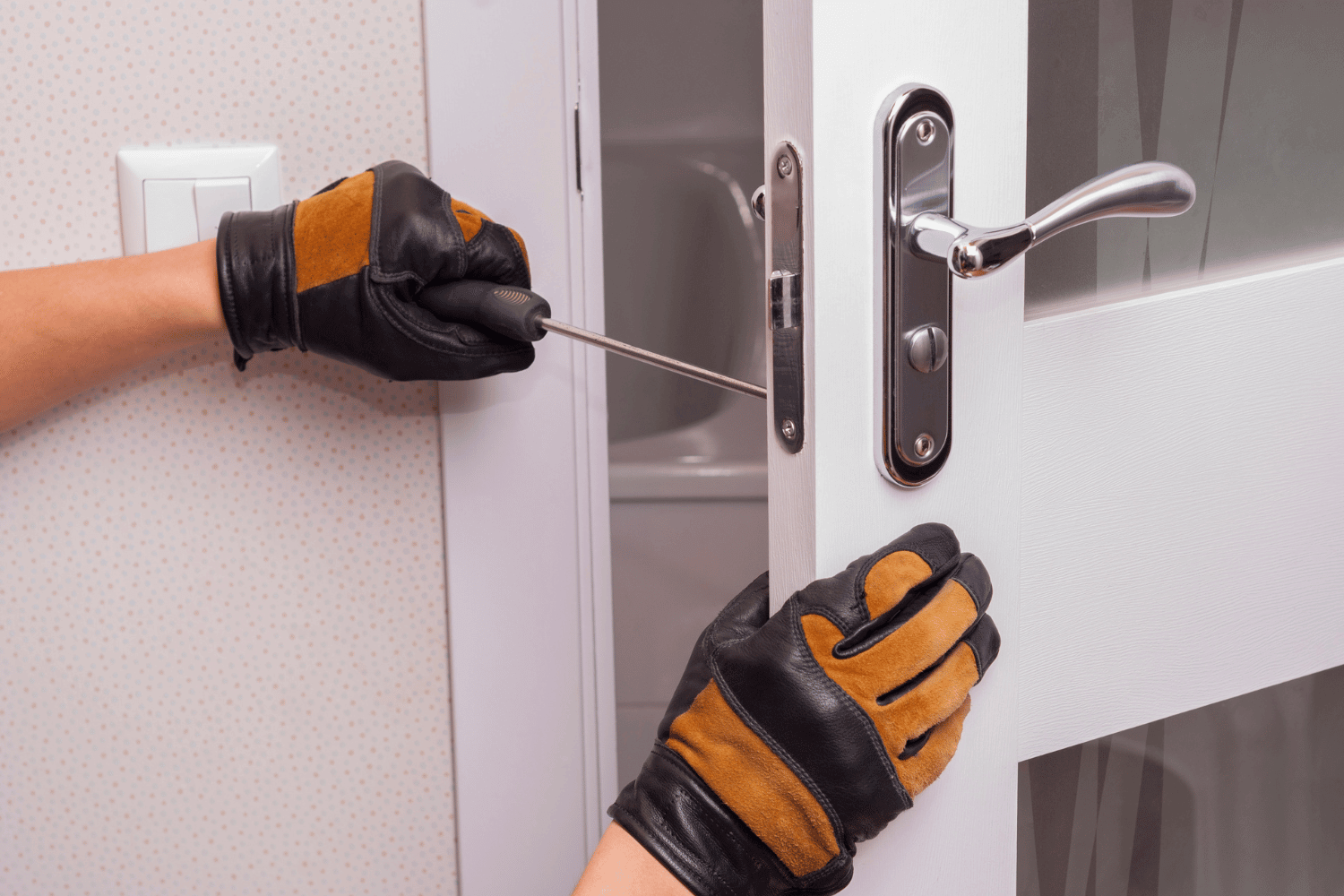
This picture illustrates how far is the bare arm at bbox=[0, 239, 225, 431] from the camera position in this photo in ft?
1.87

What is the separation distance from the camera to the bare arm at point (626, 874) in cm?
40

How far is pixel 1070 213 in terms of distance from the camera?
32cm

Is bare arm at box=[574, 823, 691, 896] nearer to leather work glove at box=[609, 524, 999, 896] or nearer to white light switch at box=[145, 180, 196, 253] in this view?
leather work glove at box=[609, 524, 999, 896]

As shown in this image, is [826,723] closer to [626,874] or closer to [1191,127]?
[626,874]

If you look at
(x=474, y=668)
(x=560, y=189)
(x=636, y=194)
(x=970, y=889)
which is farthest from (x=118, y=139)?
(x=636, y=194)

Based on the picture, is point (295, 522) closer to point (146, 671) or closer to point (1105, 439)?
point (146, 671)

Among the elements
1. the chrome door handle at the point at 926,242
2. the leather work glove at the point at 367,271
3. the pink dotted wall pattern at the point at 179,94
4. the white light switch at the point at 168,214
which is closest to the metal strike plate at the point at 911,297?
the chrome door handle at the point at 926,242

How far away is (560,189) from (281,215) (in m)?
0.20

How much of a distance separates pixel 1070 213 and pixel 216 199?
1.93 feet

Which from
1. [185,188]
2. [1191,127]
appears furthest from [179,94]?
[1191,127]

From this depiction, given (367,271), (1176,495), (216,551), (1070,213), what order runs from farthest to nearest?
1. (216,551)
2. (367,271)
3. (1176,495)
4. (1070,213)

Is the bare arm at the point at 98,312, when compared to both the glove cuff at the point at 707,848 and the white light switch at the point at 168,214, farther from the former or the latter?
the glove cuff at the point at 707,848

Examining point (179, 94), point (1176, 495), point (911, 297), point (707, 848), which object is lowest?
point (707, 848)

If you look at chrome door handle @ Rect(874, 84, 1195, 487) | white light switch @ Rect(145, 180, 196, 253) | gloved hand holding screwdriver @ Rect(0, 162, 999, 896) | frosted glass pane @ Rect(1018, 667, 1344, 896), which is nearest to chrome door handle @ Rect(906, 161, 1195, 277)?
chrome door handle @ Rect(874, 84, 1195, 487)
